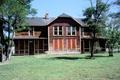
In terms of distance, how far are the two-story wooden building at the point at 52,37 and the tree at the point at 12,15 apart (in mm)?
13529

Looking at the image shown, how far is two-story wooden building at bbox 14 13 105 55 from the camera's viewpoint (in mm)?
59688

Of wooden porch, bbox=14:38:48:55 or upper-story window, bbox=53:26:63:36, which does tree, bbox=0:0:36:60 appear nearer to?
wooden porch, bbox=14:38:48:55

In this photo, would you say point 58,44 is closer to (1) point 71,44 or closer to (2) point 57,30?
(1) point 71,44

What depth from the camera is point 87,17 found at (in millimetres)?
48531

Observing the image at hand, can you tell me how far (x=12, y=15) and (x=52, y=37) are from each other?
1838 cm

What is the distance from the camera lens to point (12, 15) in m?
42.4

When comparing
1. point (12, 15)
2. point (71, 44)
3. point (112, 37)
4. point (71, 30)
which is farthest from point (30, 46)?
point (12, 15)

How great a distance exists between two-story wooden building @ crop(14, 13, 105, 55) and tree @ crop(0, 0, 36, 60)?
13529 mm

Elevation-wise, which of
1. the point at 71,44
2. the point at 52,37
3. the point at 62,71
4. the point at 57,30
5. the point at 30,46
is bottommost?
the point at 62,71

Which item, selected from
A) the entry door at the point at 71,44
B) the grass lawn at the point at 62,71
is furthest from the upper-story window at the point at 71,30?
the grass lawn at the point at 62,71

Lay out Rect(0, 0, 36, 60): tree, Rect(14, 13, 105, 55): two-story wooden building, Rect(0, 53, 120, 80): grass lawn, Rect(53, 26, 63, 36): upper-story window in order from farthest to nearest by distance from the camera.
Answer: Rect(53, 26, 63, 36): upper-story window → Rect(14, 13, 105, 55): two-story wooden building → Rect(0, 0, 36, 60): tree → Rect(0, 53, 120, 80): grass lawn

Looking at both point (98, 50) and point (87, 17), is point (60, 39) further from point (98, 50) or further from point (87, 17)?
point (87, 17)

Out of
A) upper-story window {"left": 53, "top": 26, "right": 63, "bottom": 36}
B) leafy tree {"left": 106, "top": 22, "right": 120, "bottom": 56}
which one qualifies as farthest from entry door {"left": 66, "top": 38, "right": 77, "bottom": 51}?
leafy tree {"left": 106, "top": 22, "right": 120, "bottom": 56}

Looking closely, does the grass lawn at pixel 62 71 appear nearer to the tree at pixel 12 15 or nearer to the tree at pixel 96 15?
the tree at pixel 12 15
